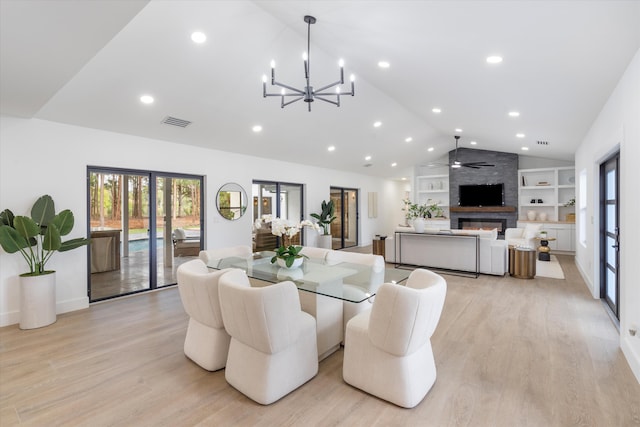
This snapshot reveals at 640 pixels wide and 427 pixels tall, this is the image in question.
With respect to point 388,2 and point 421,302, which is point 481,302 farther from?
point 388,2

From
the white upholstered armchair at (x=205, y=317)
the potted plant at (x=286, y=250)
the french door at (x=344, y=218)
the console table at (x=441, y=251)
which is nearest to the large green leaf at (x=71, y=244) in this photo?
the white upholstered armchair at (x=205, y=317)

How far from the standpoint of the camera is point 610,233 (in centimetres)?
403

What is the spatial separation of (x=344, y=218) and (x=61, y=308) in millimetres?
7346

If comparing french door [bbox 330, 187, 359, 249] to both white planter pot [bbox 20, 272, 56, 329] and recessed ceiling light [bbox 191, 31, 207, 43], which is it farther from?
white planter pot [bbox 20, 272, 56, 329]

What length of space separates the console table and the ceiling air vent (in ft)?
15.8

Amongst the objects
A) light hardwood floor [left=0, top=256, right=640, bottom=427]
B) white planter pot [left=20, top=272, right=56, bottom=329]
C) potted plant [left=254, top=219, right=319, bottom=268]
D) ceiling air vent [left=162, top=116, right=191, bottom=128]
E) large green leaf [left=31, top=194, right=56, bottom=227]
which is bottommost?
light hardwood floor [left=0, top=256, right=640, bottom=427]

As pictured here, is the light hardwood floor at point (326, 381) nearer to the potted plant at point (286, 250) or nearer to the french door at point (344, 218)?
the potted plant at point (286, 250)

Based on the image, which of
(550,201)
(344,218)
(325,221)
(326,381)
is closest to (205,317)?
(326,381)

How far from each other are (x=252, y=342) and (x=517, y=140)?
7777 millimetres

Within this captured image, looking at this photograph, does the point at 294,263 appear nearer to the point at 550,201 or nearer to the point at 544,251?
the point at 544,251

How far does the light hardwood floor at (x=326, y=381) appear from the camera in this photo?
6.91 ft

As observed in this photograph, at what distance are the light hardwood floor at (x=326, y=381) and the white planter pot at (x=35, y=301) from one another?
0.13 meters

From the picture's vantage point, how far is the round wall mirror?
6246 millimetres

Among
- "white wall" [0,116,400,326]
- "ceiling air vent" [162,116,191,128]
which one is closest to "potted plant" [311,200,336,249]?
"white wall" [0,116,400,326]
